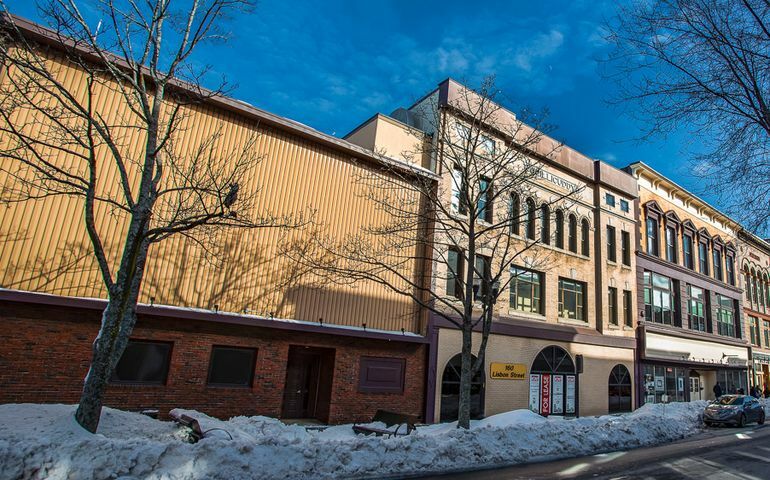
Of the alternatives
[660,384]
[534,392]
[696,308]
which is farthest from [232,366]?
[696,308]

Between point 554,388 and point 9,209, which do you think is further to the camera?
point 554,388

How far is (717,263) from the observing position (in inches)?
1431

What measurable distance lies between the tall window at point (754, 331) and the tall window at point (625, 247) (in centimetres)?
2088

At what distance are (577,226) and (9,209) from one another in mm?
23977

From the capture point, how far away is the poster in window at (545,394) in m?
21.2

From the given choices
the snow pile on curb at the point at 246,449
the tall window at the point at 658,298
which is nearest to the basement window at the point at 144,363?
the snow pile on curb at the point at 246,449

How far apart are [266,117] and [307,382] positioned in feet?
31.0

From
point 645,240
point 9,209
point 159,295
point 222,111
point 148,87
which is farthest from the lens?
point 645,240

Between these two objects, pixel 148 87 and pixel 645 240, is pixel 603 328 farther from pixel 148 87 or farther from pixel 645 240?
pixel 148 87

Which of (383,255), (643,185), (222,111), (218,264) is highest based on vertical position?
(643,185)

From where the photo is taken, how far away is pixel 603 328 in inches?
975

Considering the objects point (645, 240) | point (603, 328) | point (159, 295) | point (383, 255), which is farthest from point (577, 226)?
point (159, 295)

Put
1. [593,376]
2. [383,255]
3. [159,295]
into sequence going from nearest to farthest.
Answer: [159,295] → [383,255] → [593,376]

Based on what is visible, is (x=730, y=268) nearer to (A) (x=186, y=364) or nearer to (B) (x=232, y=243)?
(B) (x=232, y=243)
